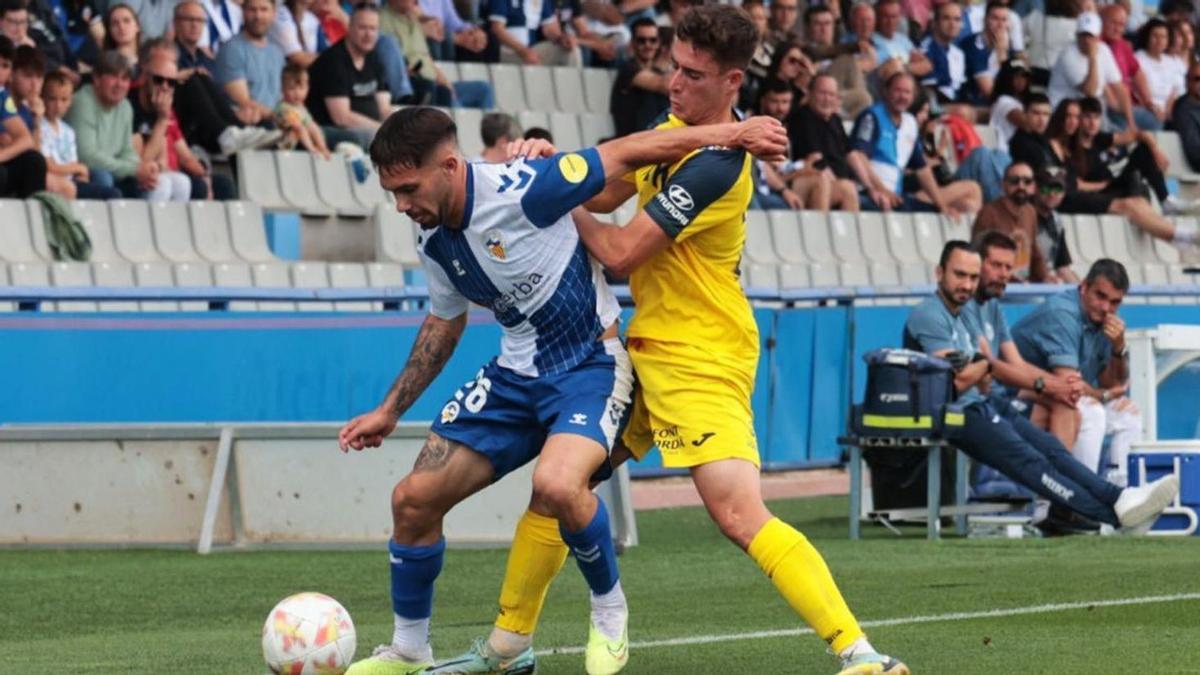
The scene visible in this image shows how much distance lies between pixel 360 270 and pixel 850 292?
11.0 feet

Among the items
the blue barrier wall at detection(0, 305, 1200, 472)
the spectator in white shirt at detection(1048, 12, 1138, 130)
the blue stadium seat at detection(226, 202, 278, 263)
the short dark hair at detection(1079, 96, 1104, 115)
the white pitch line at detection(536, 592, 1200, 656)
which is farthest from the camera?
the spectator in white shirt at detection(1048, 12, 1138, 130)

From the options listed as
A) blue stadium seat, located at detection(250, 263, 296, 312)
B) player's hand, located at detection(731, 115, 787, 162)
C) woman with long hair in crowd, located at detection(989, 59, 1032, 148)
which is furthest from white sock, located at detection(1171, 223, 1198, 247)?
player's hand, located at detection(731, 115, 787, 162)

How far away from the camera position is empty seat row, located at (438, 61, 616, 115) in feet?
64.1

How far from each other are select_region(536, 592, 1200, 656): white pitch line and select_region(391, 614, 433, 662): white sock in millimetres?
726

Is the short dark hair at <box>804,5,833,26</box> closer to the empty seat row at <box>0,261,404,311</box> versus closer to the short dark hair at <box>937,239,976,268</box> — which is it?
the empty seat row at <box>0,261,404,311</box>

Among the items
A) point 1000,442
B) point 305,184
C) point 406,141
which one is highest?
point 406,141

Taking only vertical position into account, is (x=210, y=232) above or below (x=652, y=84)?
below

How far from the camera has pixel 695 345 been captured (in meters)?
6.85

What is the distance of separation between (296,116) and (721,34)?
1045 cm

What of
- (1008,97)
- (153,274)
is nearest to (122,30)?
(153,274)

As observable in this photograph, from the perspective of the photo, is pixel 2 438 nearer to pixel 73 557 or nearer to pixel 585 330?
pixel 73 557

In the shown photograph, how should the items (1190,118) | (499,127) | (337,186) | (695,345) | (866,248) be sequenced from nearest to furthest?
(695,345) → (499,127) → (337,186) → (866,248) → (1190,118)

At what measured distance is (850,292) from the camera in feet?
52.9

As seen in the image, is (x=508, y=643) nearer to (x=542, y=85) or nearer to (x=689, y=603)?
(x=689, y=603)
